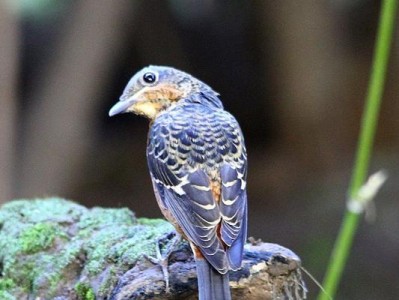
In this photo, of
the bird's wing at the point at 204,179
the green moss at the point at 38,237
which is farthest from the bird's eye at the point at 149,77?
the green moss at the point at 38,237

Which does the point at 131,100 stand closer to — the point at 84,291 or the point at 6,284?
the point at 84,291

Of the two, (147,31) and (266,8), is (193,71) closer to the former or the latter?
(147,31)

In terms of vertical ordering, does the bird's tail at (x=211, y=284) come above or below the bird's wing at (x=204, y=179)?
below

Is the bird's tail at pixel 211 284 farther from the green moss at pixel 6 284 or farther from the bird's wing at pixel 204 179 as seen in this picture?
the green moss at pixel 6 284

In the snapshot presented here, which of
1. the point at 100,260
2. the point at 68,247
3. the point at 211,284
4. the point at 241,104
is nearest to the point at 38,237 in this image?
the point at 68,247

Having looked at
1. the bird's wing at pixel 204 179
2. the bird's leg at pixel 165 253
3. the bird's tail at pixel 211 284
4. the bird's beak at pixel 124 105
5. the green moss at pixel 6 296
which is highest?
the bird's beak at pixel 124 105

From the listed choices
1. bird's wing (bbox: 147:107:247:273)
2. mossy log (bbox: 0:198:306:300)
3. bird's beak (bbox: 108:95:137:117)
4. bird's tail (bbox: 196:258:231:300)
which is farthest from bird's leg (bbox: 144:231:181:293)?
bird's beak (bbox: 108:95:137:117)

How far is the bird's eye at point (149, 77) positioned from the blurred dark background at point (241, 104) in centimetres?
306

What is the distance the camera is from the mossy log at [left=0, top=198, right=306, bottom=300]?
10.0ft

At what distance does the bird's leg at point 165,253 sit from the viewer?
3.06 meters

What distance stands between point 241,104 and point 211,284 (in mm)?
7603

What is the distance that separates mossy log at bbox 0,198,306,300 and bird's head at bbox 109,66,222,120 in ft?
1.68

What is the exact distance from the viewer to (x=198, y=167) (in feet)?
10.2

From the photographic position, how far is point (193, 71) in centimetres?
1002
